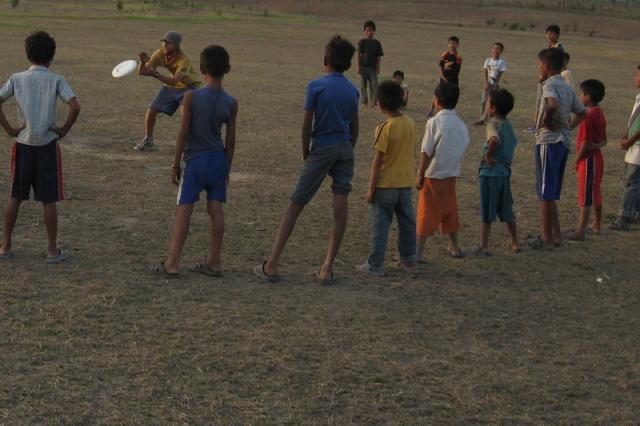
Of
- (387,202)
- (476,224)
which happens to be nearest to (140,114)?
(476,224)

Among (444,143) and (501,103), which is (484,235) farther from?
(501,103)

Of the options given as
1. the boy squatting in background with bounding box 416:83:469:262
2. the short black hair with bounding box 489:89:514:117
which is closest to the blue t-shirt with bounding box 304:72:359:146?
the boy squatting in background with bounding box 416:83:469:262

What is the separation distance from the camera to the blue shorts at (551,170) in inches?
325

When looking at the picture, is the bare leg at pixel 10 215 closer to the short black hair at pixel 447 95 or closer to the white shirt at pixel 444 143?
the white shirt at pixel 444 143

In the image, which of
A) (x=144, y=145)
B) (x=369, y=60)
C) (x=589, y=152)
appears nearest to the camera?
(x=589, y=152)

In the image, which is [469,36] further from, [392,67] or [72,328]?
[72,328]

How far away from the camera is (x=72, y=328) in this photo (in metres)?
5.81

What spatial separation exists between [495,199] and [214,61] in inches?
110

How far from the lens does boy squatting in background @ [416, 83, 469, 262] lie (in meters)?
7.56

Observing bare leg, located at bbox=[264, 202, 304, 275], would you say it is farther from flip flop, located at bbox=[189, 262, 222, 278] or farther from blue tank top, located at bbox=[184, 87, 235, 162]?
blue tank top, located at bbox=[184, 87, 235, 162]

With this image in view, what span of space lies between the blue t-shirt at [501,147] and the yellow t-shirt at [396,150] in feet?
3.61

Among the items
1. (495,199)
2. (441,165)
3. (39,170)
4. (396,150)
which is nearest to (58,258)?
(39,170)

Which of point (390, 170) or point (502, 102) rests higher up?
point (502, 102)

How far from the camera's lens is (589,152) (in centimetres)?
883
